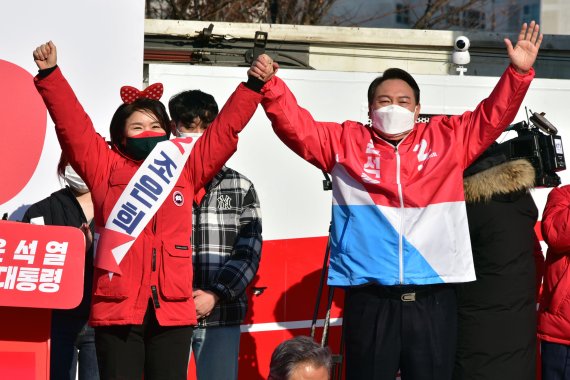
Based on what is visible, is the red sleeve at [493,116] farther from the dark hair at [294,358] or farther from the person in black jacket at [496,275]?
the dark hair at [294,358]

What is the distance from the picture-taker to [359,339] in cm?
464

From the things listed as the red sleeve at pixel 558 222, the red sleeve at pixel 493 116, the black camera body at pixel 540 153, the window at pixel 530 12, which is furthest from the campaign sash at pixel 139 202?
the window at pixel 530 12

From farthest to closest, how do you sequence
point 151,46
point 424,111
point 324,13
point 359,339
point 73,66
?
point 324,13 < point 151,46 < point 424,111 < point 73,66 < point 359,339

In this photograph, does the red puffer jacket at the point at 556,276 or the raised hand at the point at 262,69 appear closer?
the raised hand at the point at 262,69

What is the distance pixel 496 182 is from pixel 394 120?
2.70 feet

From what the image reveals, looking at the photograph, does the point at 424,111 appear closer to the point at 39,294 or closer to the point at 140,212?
the point at 140,212

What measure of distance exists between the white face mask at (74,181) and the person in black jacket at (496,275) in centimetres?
196

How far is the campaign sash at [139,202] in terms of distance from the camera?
4.36 meters

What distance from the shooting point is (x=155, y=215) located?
14.5 feet

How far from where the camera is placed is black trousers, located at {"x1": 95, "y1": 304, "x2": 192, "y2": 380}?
14.2ft

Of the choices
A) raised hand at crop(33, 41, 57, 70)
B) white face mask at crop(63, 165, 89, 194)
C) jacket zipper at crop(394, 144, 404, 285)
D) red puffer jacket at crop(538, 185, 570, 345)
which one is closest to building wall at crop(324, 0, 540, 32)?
red puffer jacket at crop(538, 185, 570, 345)

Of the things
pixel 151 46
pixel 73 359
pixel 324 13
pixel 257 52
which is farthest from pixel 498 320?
pixel 324 13

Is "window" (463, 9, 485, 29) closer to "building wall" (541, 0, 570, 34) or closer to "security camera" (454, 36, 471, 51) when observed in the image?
"building wall" (541, 0, 570, 34)

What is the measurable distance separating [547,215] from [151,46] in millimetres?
3137
